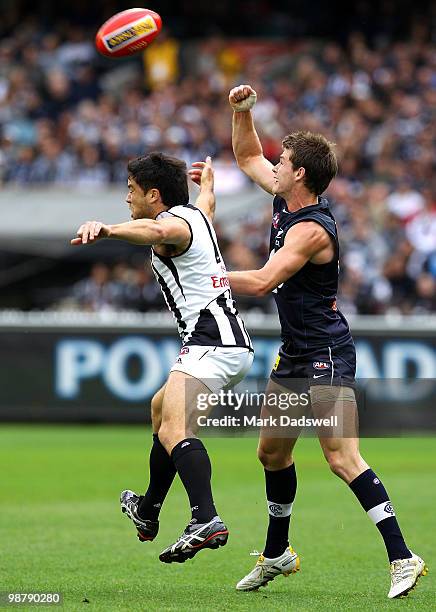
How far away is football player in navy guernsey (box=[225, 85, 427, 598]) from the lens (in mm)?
6680

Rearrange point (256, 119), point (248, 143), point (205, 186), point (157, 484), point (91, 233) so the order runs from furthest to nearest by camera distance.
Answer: point (256, 119) < point (248, 143) < point (205, 186) < point (157, 484) < point (91, 233)

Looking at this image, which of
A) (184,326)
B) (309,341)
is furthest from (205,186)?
(309,341)

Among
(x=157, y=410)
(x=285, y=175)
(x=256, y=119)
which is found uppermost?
(x=256, y=119)

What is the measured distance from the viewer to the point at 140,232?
6.39 m

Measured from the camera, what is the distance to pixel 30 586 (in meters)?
6.81

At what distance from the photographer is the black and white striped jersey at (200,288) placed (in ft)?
22.6

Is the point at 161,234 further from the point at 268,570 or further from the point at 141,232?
the point at 268,570

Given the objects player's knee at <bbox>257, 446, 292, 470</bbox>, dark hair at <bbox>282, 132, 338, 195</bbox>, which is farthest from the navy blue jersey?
player's knee at <bbox>257, 446, 292, 470</bbox>

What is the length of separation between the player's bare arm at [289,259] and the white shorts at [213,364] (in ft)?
1.30

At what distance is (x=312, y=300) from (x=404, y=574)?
159 centimetres

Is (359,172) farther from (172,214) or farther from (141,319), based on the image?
(172,214)

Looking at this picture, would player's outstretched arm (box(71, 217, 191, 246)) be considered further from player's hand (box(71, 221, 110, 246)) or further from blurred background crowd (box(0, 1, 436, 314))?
blurred background crowd (box(0, 1, 436, 314))

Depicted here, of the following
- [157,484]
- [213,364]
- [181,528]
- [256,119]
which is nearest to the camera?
[213,364]

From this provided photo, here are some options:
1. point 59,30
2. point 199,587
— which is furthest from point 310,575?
point 59,30
